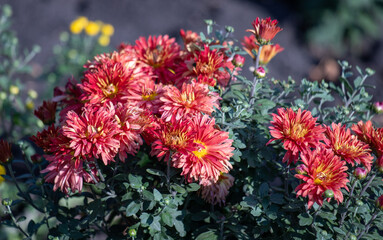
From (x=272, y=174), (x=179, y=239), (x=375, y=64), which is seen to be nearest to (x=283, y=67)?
(x=375, y=64)

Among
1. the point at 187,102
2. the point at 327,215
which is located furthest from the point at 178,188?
the point at 327,215

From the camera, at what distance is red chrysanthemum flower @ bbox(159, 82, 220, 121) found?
119 centimetres

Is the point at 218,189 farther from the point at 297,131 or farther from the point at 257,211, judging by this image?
the point at 297,131

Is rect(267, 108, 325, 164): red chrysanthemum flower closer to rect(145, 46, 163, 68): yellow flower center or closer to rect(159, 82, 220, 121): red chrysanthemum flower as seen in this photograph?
rect(159, 82, 220, 121): red chrysanthemum flower

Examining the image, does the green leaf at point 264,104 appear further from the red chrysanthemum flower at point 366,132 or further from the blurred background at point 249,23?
the blurred background at point 249,23

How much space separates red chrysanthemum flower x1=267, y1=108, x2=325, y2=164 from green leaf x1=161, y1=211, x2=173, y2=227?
1.38 ft

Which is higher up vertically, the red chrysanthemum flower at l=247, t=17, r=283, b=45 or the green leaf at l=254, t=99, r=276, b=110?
the red chrysanthemum flower at l=247, t=17, r=283, b=45

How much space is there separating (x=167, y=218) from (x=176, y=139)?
10.7 inches

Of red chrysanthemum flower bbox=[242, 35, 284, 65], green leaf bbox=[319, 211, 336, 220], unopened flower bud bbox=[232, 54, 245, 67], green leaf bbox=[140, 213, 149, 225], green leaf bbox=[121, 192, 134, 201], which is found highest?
red chrysanthemum flower bbox=[242, 35, 284, 65]

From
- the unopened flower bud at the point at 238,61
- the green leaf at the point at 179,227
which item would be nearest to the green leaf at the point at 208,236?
the green leaf at the point at 179,227

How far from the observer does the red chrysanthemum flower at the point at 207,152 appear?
111cm

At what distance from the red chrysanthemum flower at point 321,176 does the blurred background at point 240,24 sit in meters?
2.74

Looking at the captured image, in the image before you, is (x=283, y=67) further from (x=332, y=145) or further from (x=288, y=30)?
(x=332, y=145)

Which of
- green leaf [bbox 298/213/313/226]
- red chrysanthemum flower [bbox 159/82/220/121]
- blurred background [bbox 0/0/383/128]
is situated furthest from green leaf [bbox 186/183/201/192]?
blurred background [bbox 0/0/383/128]
